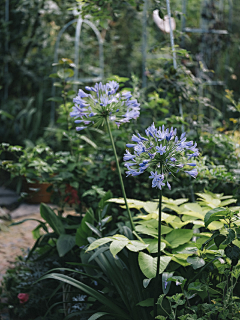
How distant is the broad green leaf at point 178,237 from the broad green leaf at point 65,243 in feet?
1.77

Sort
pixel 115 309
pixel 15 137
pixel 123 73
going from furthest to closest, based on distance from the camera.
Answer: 1. pixel 123 73
2. pixel 15 137
3. pixel 115 309

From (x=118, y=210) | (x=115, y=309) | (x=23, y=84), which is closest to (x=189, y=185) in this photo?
(x=118, y=210)

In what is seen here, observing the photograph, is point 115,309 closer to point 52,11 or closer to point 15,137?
point 15,137

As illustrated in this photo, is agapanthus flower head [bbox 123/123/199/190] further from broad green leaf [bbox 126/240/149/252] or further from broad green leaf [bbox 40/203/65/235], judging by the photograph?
broad green leaf [bbox 40/203/65/235]

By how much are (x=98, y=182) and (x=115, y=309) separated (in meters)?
0.86

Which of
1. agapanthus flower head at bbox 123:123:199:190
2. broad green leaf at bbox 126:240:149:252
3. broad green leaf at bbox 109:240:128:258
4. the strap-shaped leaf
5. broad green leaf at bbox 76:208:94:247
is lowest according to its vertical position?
Result: the strap-shaped leaf

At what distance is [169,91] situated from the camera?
1972 millimetres

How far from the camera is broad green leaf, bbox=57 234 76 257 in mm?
1535

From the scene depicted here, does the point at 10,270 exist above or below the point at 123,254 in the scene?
below

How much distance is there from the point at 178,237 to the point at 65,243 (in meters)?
0.61

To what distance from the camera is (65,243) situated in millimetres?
1576

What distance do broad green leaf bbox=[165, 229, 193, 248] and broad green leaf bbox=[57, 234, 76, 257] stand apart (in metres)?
0.54

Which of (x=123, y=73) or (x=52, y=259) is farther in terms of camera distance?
(x=123, y=73)

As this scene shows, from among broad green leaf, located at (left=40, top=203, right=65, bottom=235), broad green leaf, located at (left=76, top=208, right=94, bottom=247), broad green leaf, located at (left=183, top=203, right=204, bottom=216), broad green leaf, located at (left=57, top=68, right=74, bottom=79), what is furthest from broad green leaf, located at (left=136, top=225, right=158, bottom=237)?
broad green leaf, located at (left=57, top=68, right=74, bottom=79)
